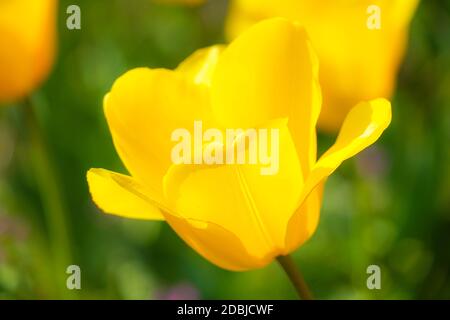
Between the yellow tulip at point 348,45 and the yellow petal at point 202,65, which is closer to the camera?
the yellow petal at point 202,65

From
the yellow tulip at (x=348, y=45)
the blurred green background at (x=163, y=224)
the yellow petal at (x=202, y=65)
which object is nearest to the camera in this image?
the yellow petal at (x=202, y=65)

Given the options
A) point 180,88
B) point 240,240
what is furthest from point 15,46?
point 240,240

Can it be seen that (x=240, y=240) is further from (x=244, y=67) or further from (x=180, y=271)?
(x=180, y=271)

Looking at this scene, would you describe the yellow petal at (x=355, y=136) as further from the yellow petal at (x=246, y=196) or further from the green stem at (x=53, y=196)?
the green stem at (x=53, y=196)

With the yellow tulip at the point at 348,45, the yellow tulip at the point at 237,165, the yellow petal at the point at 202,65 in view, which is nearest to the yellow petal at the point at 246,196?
the yellow tulip at the point at 237,165

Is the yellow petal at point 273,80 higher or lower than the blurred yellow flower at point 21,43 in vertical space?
lower

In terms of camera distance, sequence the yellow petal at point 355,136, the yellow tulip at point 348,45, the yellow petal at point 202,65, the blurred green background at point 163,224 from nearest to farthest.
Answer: the yellow petal at point 355,136 → the yellow petal at point 202,65 → the yellow tulip at point 348,45 → the blurred green background at point 163,224

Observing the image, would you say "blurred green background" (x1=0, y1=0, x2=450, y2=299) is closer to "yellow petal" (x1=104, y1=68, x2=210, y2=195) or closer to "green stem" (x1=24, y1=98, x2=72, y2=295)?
"green stem" (x1=24, y1=98, x2=72, y2=295)
